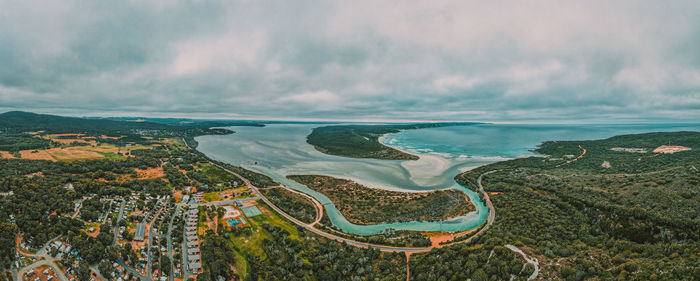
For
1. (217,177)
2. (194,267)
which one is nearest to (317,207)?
(194,267)

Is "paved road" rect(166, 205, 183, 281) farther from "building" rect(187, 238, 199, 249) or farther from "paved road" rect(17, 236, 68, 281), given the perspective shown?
"paved road" rect(17, 236, 68, 281)

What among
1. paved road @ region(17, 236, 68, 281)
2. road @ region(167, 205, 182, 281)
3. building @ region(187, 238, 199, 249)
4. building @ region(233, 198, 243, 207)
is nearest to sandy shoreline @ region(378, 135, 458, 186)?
building @ region(233, 198, 243, 207)

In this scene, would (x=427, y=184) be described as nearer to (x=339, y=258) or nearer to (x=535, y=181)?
(x=535, y=181)

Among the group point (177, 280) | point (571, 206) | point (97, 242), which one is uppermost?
point (571, 206)

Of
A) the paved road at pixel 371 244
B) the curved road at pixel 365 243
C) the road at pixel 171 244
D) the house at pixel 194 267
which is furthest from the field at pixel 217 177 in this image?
the house at pixel 194 267

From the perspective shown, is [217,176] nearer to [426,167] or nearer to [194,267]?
[194,267]

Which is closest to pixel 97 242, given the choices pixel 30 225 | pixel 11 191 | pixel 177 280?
pixel 30 225
